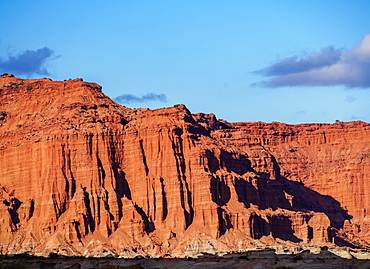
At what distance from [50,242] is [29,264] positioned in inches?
2024

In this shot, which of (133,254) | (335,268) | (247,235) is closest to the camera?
(335,268)

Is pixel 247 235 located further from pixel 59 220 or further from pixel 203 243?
pixel 59 220

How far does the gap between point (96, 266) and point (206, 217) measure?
59733mm

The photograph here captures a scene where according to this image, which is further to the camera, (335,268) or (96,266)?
(96,266)

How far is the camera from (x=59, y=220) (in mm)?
198375

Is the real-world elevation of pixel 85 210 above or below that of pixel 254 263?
above

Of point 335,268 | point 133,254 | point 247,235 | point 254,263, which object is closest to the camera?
point 335,268

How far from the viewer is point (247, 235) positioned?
197m

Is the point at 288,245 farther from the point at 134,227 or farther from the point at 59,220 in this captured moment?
the point at 59,220

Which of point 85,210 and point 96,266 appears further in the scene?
point 85,210

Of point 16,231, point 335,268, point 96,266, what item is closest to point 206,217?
point 16,231

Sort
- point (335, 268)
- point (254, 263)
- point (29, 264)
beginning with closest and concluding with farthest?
point (335, 268)
point (254, 263)
point (29, 264)

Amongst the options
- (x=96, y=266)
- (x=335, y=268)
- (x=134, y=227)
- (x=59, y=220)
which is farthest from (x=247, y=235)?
(x=335, y=268)

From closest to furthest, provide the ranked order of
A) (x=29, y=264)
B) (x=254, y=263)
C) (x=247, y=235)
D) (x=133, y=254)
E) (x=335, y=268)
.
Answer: (x=335, y=268)
(x=254, y=263)
(x=29, y=264)
(x=133, y=254)
(x=247, y=235)
